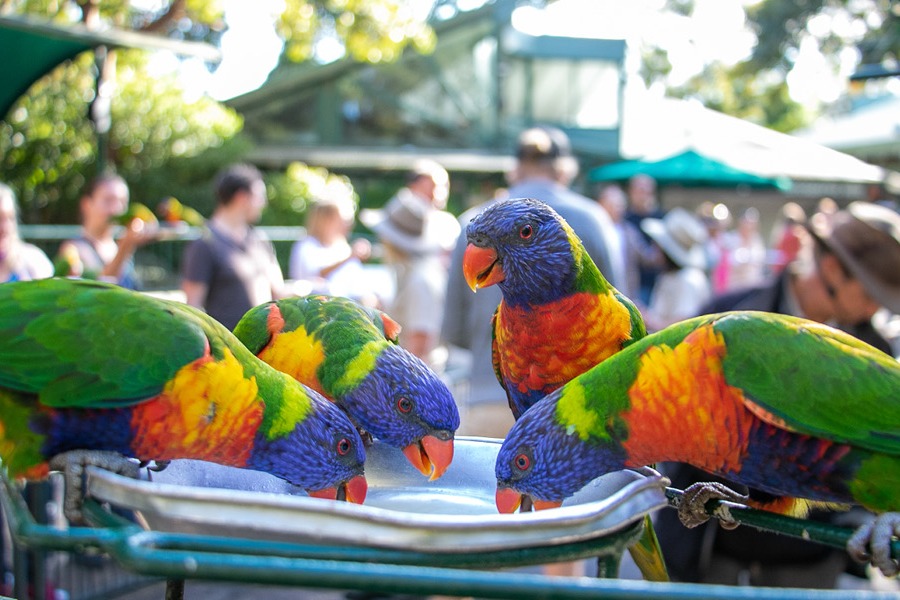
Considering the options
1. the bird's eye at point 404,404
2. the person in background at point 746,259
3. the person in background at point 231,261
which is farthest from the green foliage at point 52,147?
the bird's eye at point 404,404

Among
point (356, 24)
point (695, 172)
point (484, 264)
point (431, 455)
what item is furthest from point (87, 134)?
point (431, 455)

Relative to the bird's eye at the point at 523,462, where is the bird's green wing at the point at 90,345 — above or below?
above

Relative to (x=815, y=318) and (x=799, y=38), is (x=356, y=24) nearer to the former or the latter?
(x=815, y=318)

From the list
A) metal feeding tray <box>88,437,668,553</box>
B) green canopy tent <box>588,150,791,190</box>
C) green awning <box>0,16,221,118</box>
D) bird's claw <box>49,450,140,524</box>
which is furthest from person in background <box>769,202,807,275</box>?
green canopy tent <box>588,150,791,190</box>

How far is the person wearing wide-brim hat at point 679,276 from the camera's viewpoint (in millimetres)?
4598

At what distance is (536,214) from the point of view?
124 cm

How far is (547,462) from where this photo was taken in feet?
3.32

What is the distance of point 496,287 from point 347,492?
1.77 meters

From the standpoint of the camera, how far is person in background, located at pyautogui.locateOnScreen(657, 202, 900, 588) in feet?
7.05

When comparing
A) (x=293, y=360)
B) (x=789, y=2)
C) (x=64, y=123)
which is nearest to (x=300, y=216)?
(x=64, y=123)

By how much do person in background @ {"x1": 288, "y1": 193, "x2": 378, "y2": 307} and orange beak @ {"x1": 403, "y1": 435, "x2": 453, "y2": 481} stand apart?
2.78 metres

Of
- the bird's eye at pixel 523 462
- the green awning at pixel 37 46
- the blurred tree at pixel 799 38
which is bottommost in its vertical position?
the bird's eye at pixel 523 462

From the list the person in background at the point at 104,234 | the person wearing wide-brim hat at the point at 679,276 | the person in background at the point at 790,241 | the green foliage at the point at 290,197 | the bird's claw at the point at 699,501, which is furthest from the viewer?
the green foliage at the point at 290,197

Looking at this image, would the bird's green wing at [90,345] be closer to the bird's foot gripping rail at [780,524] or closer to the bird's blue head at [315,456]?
the bird's blue head at [315,456]
